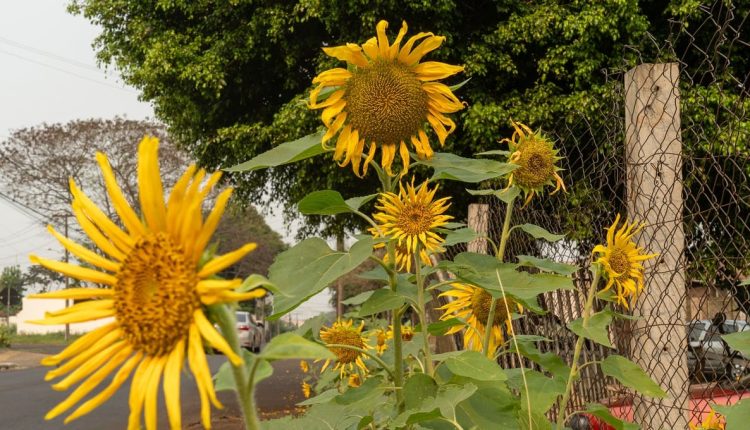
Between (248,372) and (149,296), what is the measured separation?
0.11 meters

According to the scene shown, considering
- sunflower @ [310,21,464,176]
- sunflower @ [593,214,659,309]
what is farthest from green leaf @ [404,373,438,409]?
sunflower @ [593,214,659,309]

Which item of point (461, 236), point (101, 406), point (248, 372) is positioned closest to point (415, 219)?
point (461, 236)

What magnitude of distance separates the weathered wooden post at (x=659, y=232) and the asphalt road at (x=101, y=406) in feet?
17.0

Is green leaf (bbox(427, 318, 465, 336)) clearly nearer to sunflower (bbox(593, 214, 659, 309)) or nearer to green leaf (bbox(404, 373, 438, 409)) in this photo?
green leaf (bbox(404, 373, 438, 409))

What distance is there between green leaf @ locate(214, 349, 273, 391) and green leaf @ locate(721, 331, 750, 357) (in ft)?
2.70

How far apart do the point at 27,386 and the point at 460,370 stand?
11.6m

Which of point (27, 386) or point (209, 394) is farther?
point (27, 386)

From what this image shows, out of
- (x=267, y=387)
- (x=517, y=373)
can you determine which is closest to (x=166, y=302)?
(x=517, y=373)

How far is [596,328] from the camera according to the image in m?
1.44

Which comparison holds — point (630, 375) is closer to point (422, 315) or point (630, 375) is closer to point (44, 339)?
point (422, 315)

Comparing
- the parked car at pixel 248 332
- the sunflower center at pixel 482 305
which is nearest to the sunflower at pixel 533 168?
the sunflower center at pixel 482 305

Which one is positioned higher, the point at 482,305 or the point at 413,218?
the point at 413,218

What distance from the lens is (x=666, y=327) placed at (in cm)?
225

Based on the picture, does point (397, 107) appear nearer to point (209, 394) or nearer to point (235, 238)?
point (209, 394)
